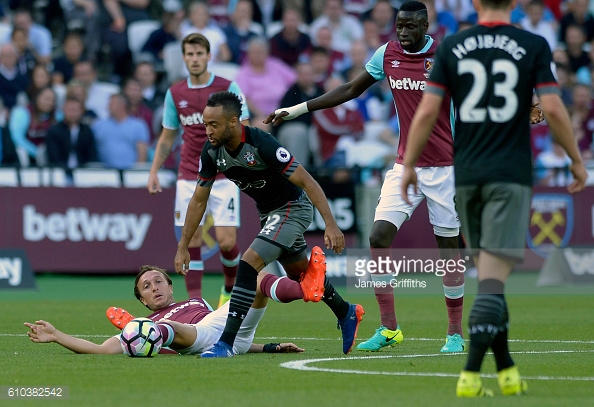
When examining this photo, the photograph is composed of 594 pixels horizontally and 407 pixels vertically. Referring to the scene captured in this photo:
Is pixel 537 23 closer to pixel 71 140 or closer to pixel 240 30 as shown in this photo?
pixel 240 30

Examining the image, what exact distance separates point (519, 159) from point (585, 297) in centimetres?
919

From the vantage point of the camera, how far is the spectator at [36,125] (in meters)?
18.2

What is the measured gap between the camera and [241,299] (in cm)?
839

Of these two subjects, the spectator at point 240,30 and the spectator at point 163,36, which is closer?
the spectator at point 163,36

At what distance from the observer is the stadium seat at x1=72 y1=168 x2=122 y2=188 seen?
17219mm

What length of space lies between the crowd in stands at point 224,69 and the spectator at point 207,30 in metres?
0.03

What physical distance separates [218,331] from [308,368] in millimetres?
1209

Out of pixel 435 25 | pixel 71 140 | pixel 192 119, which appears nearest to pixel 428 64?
pixel 192 119

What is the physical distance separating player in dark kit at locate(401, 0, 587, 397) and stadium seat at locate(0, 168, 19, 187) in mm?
11690

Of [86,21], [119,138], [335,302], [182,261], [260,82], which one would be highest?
[86,21]

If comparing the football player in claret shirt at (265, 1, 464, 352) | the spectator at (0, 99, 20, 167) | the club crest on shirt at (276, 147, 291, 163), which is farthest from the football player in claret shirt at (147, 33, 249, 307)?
the spectator at (0, 99, 20, 167)

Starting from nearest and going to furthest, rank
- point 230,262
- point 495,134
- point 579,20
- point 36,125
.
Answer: point 495,134
point 230,262
point 36,125
point 579,20

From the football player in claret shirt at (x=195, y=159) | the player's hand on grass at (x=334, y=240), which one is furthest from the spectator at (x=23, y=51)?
the player's hand on grass at (x=334, y=240)

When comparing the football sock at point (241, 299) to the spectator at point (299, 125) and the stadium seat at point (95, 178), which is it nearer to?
the stadium seat at point (95, 178)
